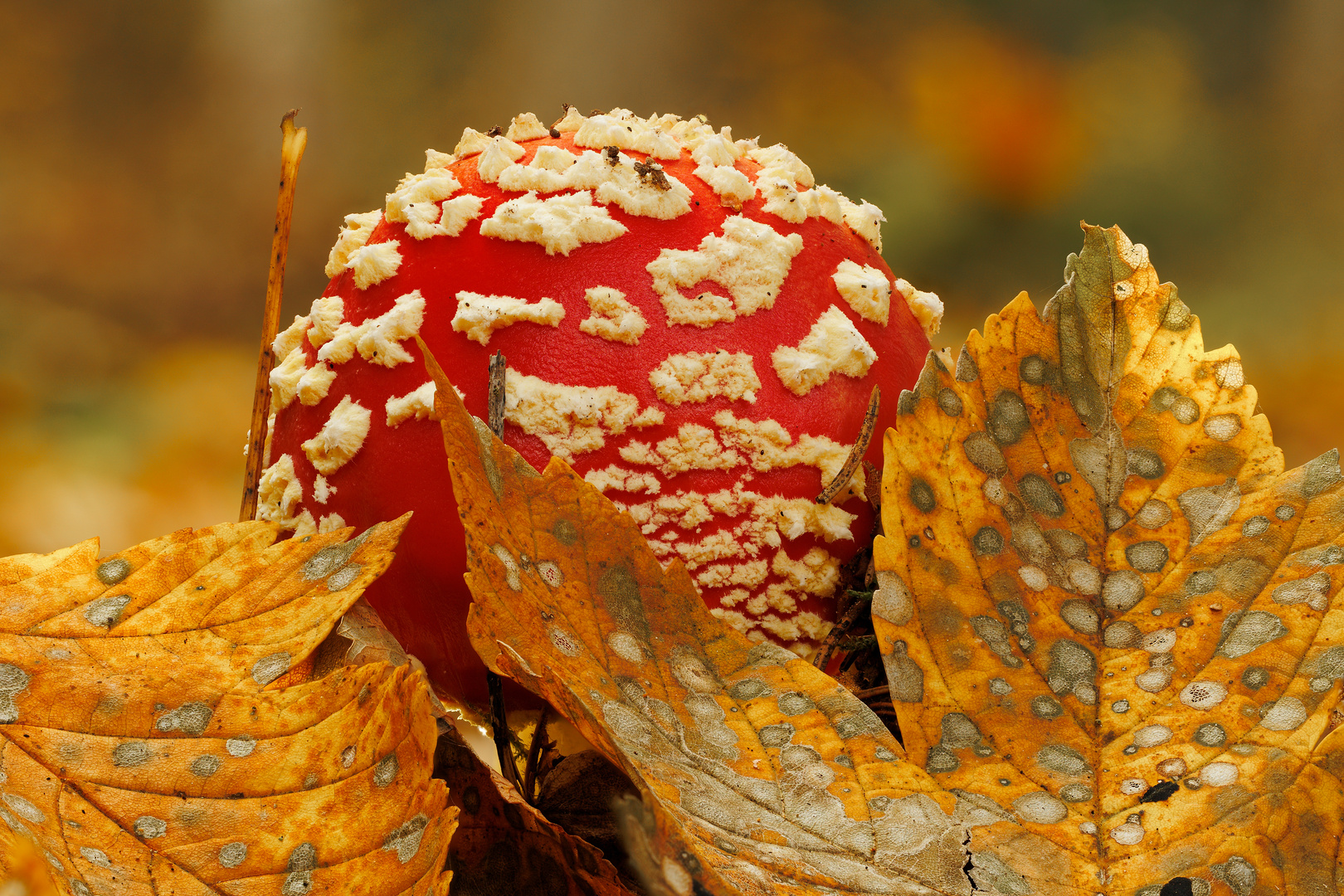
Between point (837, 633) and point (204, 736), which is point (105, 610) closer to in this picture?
point (204, 736)

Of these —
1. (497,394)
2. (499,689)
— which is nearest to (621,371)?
(497,394)

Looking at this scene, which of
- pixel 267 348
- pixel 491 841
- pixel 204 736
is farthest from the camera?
pixel 267 348

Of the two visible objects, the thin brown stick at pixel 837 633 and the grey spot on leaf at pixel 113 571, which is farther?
the thin brown stick at pixel 837 633

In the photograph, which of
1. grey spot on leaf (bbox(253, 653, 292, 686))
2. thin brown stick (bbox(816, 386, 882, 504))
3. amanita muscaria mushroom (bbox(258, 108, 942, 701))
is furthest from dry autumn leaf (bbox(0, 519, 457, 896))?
thin brown stick (bbox(816, 386, 882, 504))

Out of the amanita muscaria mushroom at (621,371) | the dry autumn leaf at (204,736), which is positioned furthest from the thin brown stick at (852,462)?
the dry autumn leaf at (204,736)

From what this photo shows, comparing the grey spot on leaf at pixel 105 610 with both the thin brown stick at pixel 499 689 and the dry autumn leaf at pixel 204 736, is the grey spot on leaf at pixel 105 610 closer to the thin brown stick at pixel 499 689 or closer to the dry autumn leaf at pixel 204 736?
the dry autumn leaf at pixel 204 736

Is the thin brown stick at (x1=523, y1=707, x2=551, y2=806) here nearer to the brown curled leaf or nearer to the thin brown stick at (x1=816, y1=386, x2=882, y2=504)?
the brown curled leaf
